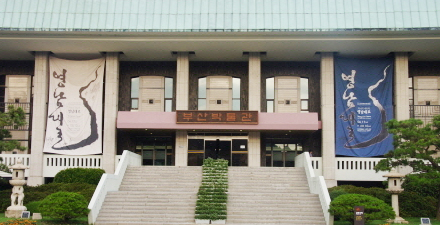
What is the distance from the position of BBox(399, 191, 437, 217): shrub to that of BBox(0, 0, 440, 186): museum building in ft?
18.4

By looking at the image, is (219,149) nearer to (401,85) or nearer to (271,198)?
(271,198)

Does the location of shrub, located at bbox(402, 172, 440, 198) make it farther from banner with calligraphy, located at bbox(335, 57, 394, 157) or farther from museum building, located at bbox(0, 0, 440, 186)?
banner with calligraphy, located at bbox(335, 57, 394, 157)

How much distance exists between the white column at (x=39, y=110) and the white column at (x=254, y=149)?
12.0m

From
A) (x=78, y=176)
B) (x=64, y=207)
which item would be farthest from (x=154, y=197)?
(x=78, y=176)

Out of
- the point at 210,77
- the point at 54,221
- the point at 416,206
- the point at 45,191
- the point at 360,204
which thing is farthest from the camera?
the point at 210,77

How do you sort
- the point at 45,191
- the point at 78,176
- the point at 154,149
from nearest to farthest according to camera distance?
the point at 45,191 < the point at 78,176 < the point at 154,149

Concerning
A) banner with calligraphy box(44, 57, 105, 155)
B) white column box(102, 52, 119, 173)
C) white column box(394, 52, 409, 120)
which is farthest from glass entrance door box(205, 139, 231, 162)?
white column box(394, 52, 409, 120)

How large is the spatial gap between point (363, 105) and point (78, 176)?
16526mm

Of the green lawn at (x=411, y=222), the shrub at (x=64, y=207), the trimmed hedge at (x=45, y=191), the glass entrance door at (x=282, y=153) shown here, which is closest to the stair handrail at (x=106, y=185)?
the shrub at (x=64, y=207)

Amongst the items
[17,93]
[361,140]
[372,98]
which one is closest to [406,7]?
[372,98]

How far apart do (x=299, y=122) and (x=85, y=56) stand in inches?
525

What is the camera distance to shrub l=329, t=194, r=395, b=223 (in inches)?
906

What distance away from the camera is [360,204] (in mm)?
23125

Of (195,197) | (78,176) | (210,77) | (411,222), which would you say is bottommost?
(411,222)
